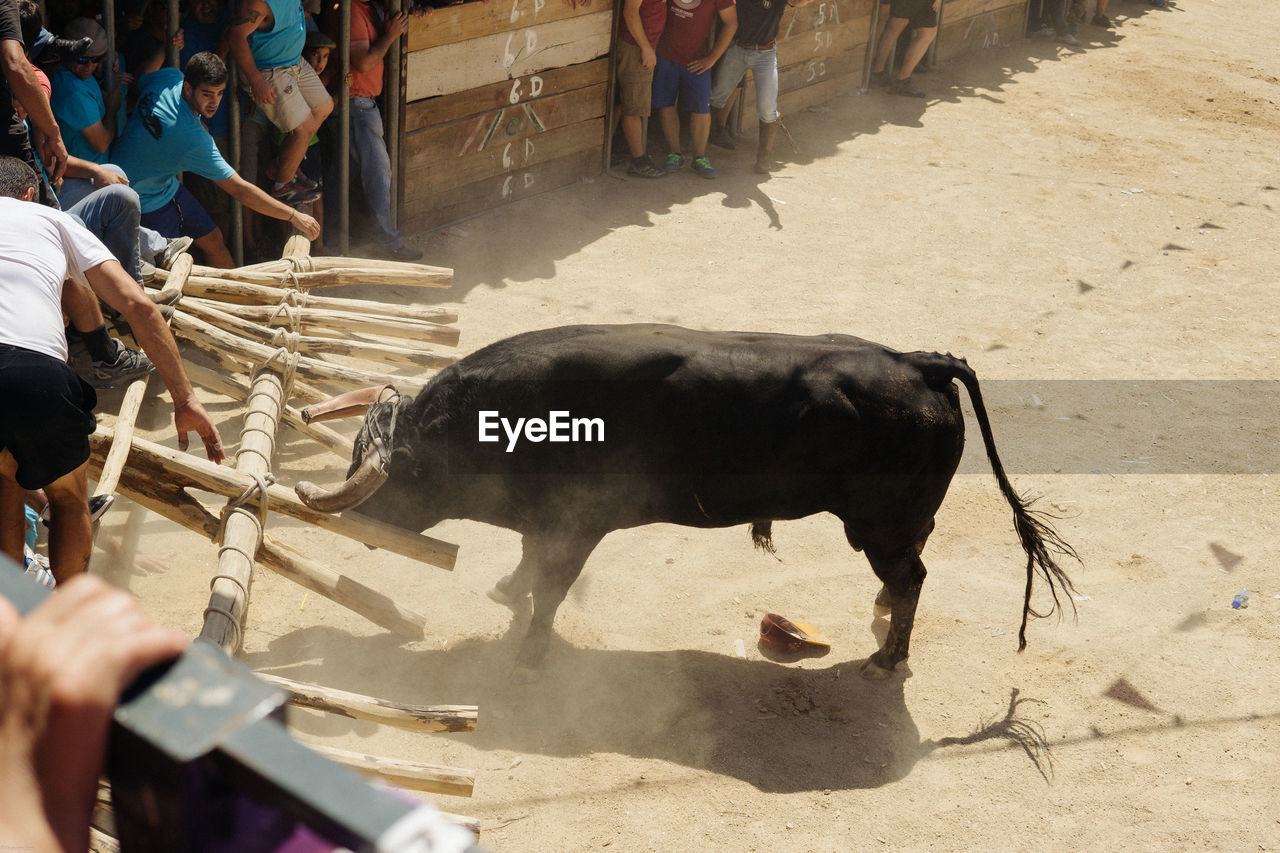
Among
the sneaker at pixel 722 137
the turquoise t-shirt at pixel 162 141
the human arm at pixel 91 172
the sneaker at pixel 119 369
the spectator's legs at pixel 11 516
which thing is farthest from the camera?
the sneaker at pixel 722 137

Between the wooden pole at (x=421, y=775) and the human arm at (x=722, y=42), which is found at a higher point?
the human arm at (x=722, y=42)

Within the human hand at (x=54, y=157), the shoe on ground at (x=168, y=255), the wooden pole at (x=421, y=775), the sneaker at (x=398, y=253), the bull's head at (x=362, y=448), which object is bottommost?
the sneaker at (x=398, y=253)

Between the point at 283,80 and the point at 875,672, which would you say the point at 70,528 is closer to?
the point at 875,672

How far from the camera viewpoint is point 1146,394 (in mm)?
7156

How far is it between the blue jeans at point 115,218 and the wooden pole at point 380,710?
264 centimetres

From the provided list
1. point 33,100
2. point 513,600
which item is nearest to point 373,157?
point 33,100

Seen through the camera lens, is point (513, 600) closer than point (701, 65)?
Yes

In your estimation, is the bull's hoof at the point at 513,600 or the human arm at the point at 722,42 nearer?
the bull's hoof at the point at 513,600

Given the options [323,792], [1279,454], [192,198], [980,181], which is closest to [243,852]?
[323,792]

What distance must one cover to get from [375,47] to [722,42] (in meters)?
3.82

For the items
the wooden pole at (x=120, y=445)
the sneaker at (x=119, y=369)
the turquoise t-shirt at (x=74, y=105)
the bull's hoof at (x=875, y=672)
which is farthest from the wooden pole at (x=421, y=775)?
the turquoise t-shirt at (x=74, y=105)

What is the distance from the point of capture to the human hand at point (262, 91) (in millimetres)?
6758

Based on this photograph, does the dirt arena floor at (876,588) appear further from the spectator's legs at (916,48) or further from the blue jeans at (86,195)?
the spectator's legs at (916,48)

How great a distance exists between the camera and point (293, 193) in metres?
7.26
